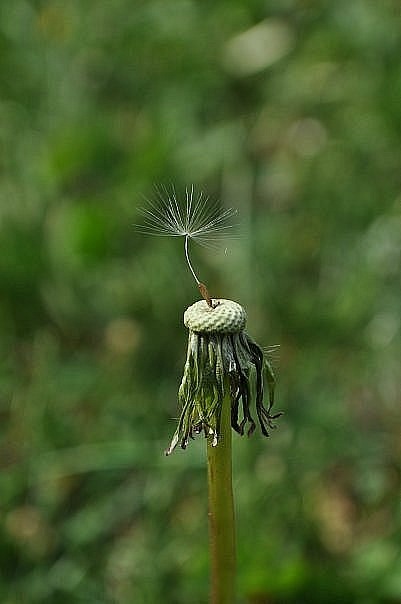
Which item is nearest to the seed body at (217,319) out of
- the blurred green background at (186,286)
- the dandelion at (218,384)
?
the dandelion at (218,384)

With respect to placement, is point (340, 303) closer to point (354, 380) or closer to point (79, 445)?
point (354, 380)

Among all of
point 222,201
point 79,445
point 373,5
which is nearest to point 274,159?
point 222,201

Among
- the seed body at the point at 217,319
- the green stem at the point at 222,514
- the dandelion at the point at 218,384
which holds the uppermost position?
the seed body at the point at 217,319

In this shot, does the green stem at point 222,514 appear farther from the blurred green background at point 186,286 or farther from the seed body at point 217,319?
the blurred green background at point 186,286

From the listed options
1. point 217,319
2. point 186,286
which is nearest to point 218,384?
point 217,319

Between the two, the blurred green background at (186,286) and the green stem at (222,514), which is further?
the blurred green background at (186,286)

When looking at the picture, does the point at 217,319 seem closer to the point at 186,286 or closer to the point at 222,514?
the point at 222,514
